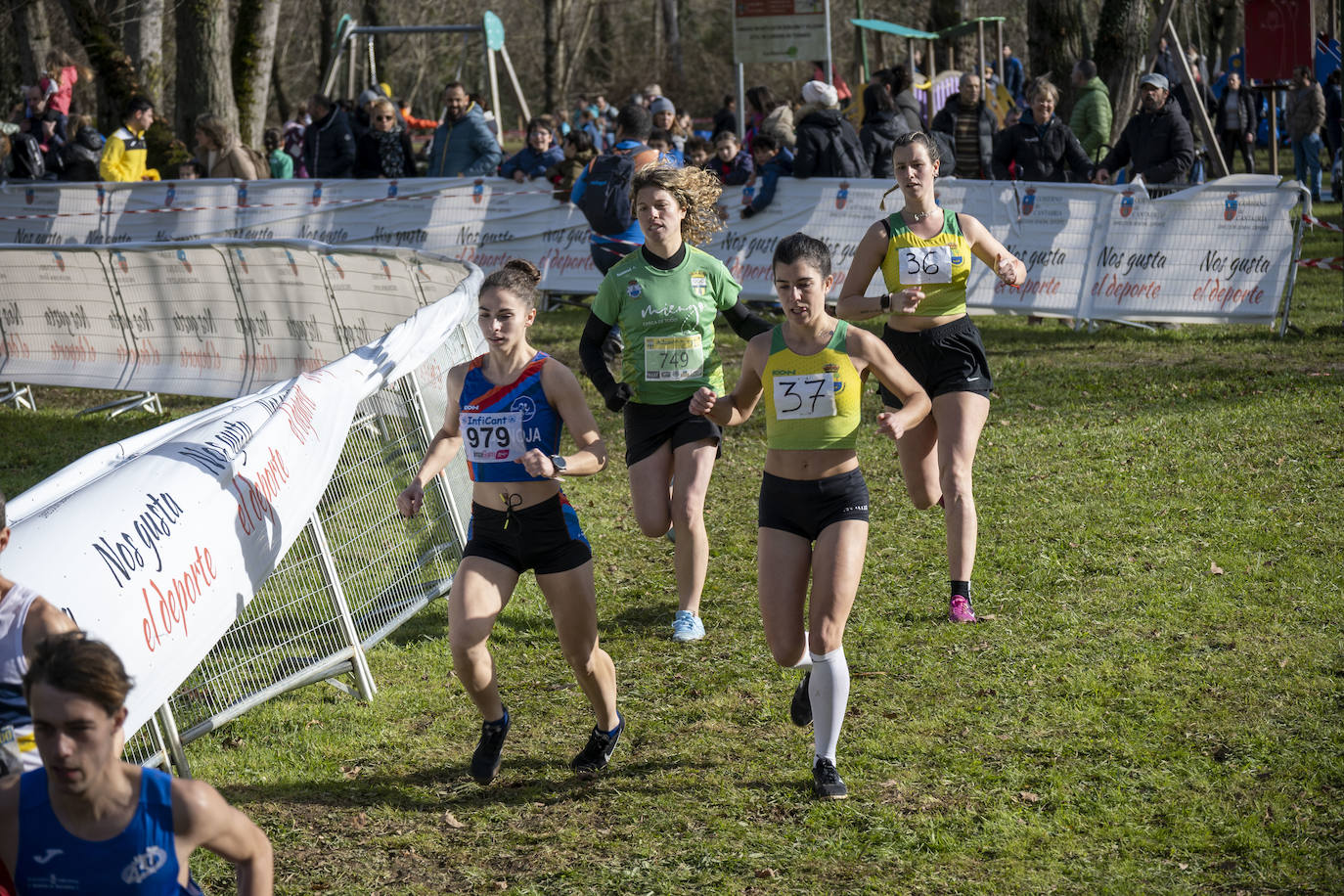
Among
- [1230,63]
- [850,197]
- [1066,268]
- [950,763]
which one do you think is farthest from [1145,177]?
[1230,63]

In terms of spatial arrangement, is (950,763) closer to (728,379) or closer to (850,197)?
(728,379)

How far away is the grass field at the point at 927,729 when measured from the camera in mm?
4559

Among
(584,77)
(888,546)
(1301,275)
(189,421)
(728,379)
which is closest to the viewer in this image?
(189,421)

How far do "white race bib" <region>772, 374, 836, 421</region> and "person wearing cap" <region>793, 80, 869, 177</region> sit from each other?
9560 mm

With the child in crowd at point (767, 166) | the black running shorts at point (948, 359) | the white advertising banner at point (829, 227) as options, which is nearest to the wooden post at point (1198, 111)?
the white advertising banner at point (829, 227)

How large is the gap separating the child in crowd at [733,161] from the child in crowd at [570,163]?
4.55ft

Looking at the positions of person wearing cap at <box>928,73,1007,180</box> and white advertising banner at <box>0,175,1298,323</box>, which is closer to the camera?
white advertising banner at <box>0,175,1298,323</box>

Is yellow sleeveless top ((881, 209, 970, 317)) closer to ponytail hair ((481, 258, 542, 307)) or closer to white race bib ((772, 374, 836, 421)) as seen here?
white race bib ((772, 374, 836, 421))

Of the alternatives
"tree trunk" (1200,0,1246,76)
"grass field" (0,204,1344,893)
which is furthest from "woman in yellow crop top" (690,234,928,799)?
"tree trunk" (1200,0,1246,76)

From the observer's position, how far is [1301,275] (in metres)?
16.1

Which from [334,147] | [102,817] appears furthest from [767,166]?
[102,817]

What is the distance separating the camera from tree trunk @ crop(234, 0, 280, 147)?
2125 cm

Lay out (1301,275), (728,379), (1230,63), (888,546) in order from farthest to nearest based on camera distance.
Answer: (1230,63)
(1301,275)
(728,379)
(888,546)

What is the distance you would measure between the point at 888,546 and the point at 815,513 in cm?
301
